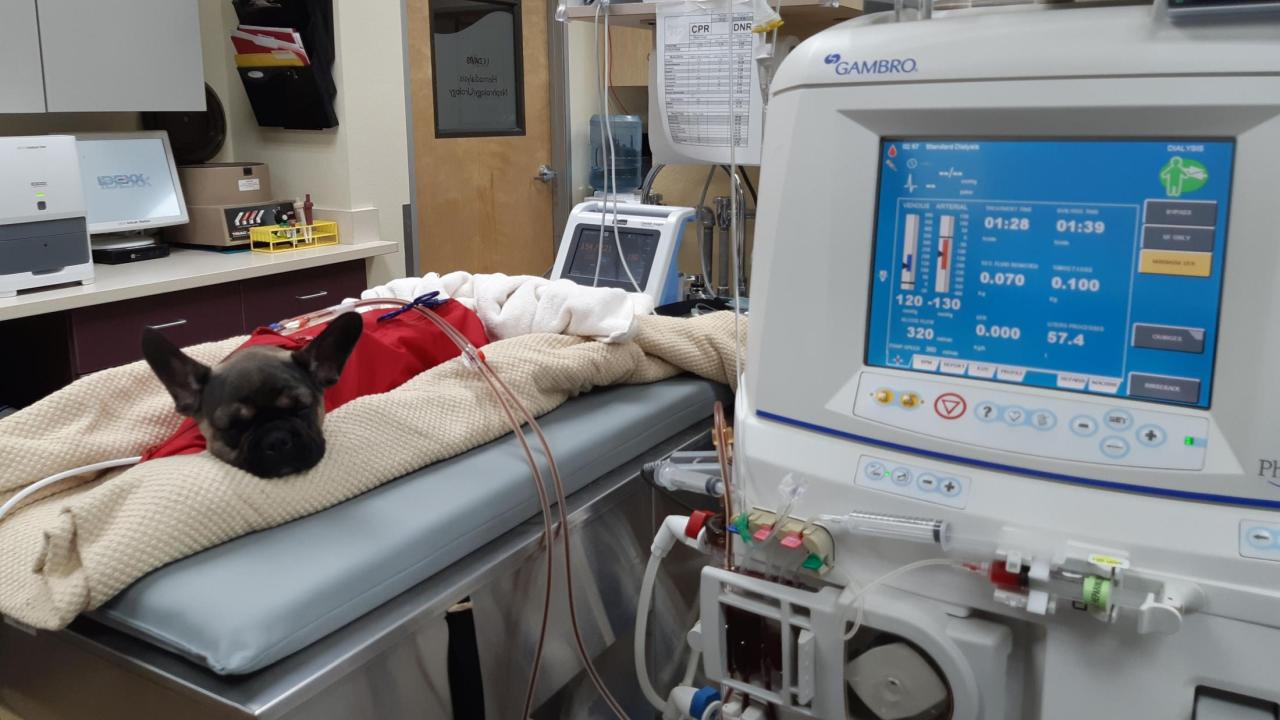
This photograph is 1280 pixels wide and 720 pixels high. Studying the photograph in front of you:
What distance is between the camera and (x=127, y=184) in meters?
2.84

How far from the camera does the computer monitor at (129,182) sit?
2764 millimetres

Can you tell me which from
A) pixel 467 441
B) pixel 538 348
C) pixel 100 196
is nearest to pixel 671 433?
pixel 538 348

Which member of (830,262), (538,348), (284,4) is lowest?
(538,348)

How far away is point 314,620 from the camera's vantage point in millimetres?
919

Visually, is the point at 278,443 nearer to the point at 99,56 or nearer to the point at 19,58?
the point at 19,58

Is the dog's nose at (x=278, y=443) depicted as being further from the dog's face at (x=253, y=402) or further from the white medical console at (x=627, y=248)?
the white medical console at (x=627, y=248)

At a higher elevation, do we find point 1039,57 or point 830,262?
point 1039,57

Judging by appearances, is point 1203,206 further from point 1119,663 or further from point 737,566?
point 737,566

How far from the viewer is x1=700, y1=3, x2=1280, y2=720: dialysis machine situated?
2.37ft

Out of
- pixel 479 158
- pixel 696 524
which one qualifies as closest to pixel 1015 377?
pixel 696 524

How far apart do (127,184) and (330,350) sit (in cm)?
210

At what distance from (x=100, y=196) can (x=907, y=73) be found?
2650mm

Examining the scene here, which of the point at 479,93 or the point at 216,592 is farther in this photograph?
the point at 479,93

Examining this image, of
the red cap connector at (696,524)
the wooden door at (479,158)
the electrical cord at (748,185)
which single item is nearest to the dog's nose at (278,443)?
the red cap connector at (696,524)
